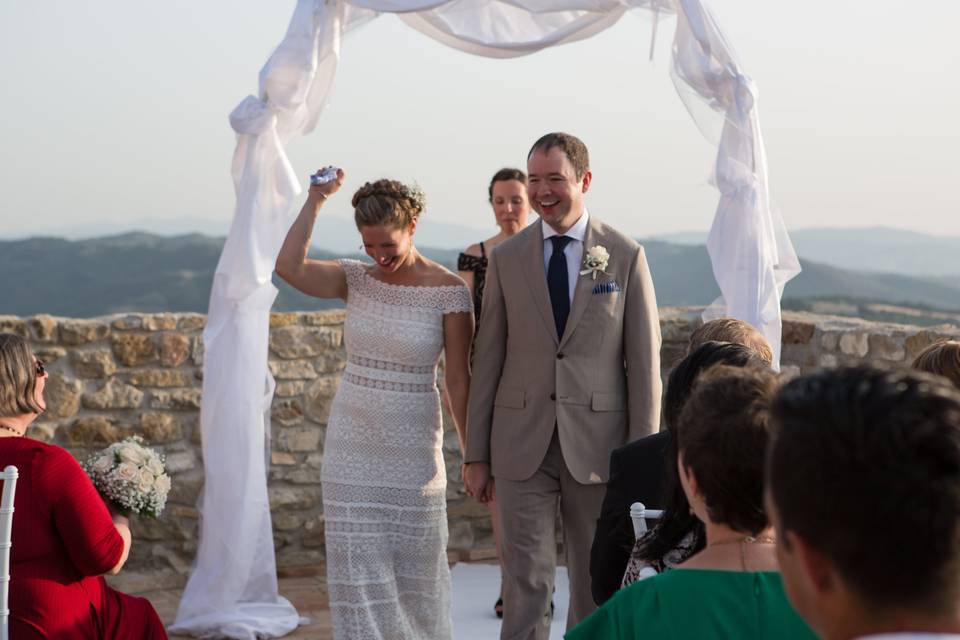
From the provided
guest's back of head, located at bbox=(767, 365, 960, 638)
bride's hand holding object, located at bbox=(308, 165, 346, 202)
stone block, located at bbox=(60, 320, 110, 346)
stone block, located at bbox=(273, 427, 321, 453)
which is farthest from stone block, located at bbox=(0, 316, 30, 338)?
guest's back of head, located at bbox=(767, 365, 960, 638)

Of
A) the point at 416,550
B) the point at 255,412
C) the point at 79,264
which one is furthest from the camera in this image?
the point at 79,264

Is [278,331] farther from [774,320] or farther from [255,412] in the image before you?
[774,320]

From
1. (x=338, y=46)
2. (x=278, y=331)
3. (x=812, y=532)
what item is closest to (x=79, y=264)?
(x=278, y=331)

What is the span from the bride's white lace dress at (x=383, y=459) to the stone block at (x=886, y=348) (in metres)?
2.11

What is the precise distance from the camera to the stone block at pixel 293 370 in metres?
5.54

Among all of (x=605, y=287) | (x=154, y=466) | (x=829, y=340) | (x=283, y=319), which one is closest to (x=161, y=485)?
(x=154, y=466)

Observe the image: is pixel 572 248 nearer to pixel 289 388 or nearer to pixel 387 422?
pixel 387 422

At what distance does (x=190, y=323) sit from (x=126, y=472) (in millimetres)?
2433

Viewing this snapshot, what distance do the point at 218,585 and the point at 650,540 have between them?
2.91m

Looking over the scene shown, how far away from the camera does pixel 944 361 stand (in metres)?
2.49

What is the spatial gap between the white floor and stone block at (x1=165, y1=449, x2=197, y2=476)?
4.38 feet

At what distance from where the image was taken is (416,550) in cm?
386

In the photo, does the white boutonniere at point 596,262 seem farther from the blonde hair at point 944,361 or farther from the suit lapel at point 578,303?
the blonde hair at point 944,361

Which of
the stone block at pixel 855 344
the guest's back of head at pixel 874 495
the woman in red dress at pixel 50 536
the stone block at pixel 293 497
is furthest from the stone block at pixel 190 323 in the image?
the guest's back of head at pixel 874 495
